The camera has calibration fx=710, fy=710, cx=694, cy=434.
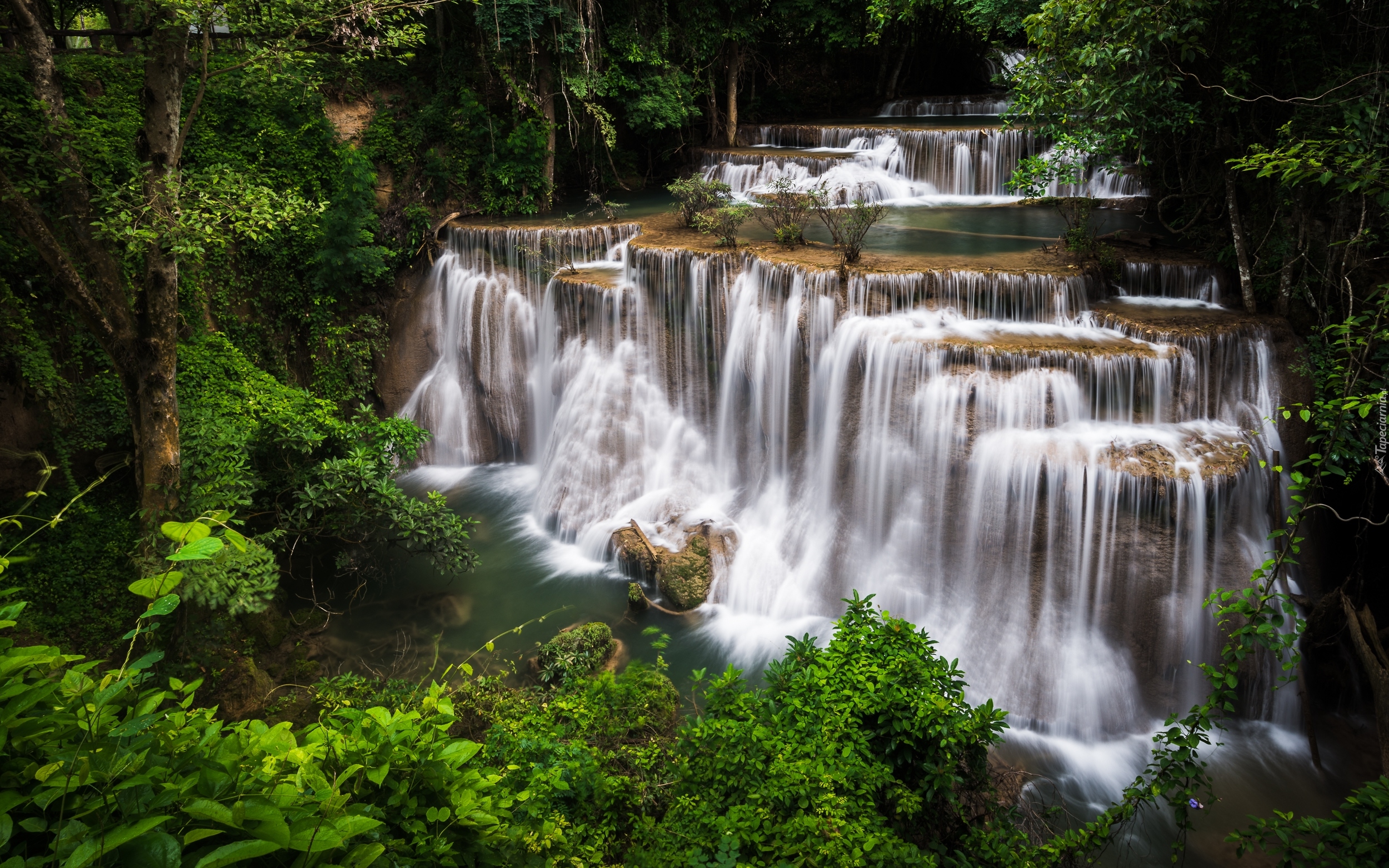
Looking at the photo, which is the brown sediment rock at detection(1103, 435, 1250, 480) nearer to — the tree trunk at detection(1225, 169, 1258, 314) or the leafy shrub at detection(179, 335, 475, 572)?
the tree trunk at detection(1225, 169, 1258, 314)

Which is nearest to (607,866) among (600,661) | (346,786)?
(346,786)

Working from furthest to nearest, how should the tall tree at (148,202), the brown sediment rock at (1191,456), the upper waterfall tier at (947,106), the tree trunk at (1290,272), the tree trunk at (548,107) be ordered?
the upper waterfall tier at (947,106) → the tree trunk at (548,107) → the tree trunk at (1290,272) → the brown sediment rock at (1191,456) → the tall tree at (148,202)

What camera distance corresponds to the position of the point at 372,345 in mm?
12664

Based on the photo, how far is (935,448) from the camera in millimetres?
8453

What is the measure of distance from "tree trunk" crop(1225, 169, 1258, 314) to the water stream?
572 millimetres

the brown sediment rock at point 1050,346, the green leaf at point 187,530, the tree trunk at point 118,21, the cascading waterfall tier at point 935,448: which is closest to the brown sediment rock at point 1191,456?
the cascading waterfall tier at point 935,448

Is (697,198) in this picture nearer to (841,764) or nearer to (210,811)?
(841,764)

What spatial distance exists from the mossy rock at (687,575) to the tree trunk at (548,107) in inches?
351

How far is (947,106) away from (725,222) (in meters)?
11.4

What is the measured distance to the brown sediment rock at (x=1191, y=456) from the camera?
281 inches

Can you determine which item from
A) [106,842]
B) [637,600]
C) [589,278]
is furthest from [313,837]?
[589,278]

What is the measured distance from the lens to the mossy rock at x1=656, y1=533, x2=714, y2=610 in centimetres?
922

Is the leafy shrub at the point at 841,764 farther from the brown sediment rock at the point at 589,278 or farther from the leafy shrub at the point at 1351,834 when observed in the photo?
the brown sediment rock at the point at 589,278

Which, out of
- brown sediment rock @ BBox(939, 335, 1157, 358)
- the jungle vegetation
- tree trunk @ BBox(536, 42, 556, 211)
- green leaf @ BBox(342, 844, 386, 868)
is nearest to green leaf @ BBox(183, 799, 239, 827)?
the jungle vegetation
